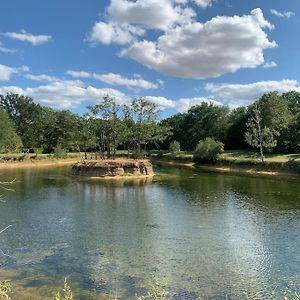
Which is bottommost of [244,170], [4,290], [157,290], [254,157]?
[157,290]

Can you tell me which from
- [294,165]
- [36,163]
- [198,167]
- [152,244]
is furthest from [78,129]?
[152,244]

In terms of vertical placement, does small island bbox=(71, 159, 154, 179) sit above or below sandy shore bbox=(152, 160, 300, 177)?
above

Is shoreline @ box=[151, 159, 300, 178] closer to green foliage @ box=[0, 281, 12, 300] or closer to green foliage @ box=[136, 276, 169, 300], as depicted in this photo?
green foliage @ box=[136, 276, 169, 300]

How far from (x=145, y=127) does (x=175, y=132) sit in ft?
152

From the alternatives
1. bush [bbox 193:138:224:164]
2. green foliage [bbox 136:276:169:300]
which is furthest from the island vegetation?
green foliage [bbox 136:276:169:300]

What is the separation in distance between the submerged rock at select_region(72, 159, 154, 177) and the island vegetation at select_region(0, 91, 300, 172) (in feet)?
35.7

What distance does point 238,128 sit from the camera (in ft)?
327

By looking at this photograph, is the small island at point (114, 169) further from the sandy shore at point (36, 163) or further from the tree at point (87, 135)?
the sandy shore at point (36, 163)

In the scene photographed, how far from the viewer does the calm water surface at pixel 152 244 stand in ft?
52.6

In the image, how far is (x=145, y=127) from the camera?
77.7 metres

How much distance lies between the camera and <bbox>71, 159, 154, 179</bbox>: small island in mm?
60344

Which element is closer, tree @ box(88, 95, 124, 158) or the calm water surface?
the calm water surface

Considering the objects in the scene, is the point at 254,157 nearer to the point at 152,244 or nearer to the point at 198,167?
the point at 198,167

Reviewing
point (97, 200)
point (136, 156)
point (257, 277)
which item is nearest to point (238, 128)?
point (136, 156)
